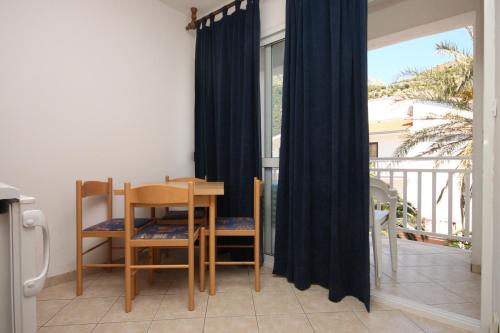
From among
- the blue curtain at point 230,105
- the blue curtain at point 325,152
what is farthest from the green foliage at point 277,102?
the blue curtain at point 325,152

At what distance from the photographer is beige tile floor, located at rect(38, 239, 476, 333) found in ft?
4.90

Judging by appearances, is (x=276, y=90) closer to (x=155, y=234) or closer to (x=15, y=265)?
(x=155, y=234)

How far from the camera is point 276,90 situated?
8.21 feet

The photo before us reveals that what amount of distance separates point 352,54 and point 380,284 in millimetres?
1748

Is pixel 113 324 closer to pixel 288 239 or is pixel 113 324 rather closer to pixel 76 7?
pixel 288 239

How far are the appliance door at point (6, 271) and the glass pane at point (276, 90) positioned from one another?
197 centimetres

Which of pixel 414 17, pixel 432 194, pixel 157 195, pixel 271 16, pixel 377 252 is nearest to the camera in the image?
pixel 157 195

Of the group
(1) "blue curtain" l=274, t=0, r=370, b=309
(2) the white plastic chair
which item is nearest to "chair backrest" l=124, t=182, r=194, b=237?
(1) "blue curtain" l=274, t=0, r=370, b=309

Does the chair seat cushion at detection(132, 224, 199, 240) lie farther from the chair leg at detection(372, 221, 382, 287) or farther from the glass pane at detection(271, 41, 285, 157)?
the chair leg at detection(372, 221, 382, 287)

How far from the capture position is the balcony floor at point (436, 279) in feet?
5.78

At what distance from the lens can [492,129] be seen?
4.29ft

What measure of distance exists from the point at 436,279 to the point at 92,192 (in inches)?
113

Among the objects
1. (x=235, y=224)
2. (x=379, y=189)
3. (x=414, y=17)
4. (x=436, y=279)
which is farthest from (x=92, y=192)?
(x=414, y=17)

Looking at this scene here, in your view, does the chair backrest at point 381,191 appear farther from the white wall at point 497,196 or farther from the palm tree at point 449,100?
the palm tree at point 449,100
